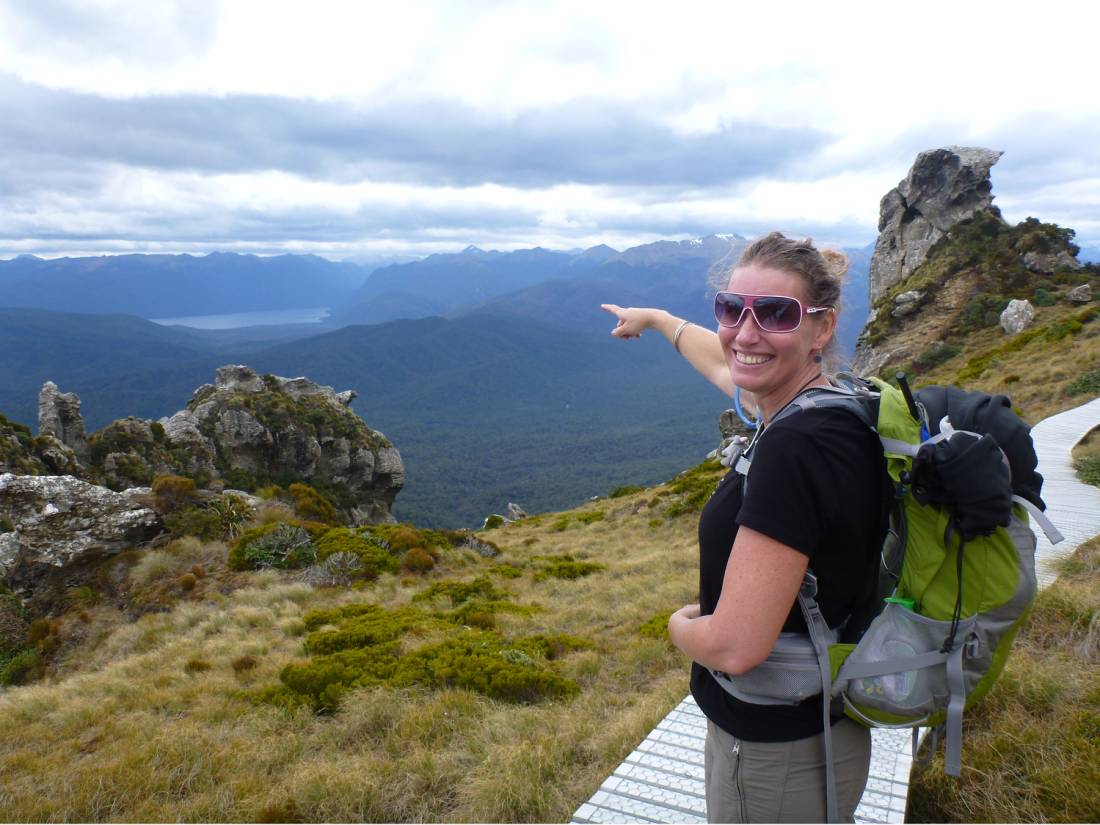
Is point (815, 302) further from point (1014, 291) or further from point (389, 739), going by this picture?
point (1014, 291)

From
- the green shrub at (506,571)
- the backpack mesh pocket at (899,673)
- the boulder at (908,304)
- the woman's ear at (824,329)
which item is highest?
the woman's ear at (824,329)

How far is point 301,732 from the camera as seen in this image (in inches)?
268

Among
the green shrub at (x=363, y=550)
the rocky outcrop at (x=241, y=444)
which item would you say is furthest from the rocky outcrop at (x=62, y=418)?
the green shrub at (x=363, y=550)

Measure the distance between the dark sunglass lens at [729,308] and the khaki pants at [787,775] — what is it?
4.87ft

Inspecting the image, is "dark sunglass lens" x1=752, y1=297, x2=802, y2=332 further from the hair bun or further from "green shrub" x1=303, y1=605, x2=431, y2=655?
"green shrub" x1=303, y1=605, x2=431, y2=655

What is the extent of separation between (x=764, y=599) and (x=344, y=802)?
189 inches

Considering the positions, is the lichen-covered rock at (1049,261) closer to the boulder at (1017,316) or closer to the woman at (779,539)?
the boulder at (1017,316)

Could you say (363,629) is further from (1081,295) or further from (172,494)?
(1081,295)

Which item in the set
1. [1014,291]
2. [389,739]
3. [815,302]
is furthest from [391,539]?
[1014,291]

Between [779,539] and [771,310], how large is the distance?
0.87 meters

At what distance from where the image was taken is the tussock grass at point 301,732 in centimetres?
520

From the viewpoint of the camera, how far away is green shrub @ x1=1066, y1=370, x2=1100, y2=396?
1891 cm

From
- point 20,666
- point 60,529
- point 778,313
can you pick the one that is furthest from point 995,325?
point 20,666

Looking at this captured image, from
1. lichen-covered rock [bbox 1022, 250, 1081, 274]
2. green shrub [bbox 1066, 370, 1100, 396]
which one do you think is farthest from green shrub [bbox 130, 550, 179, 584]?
lichen-covered rock [bbox 1022, 250, 1081, 274]
